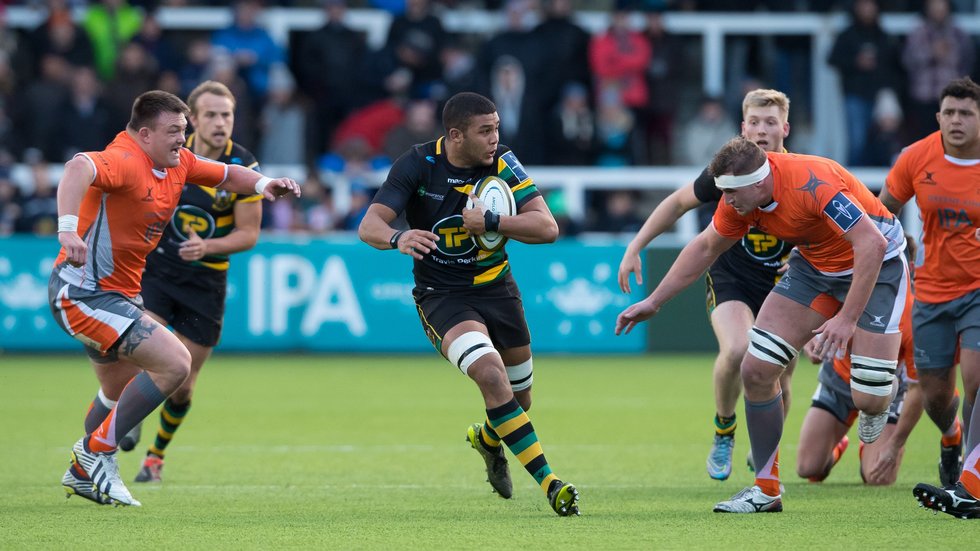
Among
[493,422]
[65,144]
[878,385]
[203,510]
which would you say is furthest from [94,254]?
[65,144]

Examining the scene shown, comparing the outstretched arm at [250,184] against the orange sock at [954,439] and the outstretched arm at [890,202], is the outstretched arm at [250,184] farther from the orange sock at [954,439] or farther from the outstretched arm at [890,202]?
the orange sock at [954,439]

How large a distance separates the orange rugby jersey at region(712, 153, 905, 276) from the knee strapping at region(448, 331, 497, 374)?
1.42 metres

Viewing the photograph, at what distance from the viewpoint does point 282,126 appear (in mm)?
19281

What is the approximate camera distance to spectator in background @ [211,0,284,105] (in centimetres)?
1916

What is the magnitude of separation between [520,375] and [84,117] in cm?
1161

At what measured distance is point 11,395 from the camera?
14.0 m

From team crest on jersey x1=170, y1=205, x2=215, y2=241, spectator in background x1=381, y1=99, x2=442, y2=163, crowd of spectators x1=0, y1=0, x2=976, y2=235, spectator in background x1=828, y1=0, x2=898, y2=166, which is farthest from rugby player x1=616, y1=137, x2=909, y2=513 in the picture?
spectator in background x1=828, y1=0, x2=898, y2=166

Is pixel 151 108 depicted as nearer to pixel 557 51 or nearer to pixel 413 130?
pixel 413 130

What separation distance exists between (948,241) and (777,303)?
45.8 inches

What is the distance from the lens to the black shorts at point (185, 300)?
9625 mm

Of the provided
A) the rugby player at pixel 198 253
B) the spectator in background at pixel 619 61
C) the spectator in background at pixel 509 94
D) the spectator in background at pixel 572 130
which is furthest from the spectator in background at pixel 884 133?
the rugby player at pixel 198 253

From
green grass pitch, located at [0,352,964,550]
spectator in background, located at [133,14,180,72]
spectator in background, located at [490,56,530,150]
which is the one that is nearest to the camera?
green grass pitch, located at [0,352,964,550]

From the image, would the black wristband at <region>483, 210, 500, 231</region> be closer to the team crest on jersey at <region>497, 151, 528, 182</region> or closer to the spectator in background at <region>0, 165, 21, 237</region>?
the team crest on jersey at <region>497, 151, 528, 182</region>

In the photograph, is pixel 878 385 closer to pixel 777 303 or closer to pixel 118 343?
pixel 777 303
